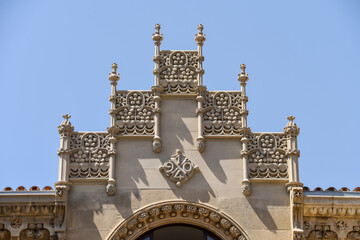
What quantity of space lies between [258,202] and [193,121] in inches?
93.1

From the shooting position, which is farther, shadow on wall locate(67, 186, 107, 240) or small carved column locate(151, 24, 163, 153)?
small carved column locate(151, 24, 163, 153)

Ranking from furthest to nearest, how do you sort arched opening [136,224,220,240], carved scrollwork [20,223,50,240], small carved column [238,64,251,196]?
1. arched opening [136,224,220,240]
2. small carved column [238,64,251,196]
3. carved scrollwork [20,223,50,240]

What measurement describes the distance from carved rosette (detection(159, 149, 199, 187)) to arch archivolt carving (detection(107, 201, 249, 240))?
541mm

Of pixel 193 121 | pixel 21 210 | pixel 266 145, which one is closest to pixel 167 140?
pixel 193 121

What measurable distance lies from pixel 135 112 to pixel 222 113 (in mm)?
1954

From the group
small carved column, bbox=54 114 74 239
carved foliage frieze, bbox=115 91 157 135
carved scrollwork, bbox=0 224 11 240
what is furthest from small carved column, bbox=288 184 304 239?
carved scrollwork, bbox=0 224 11 240

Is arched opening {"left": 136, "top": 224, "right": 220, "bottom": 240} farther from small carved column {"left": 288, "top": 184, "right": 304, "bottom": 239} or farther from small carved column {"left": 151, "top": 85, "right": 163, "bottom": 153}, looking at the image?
small carved column {"left": 288, "top": 184, "right": 304, "bottom": 239}

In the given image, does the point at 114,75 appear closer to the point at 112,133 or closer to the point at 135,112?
the point at 135,112

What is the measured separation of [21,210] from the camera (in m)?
19.6

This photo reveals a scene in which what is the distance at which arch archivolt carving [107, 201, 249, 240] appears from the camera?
19391 mm

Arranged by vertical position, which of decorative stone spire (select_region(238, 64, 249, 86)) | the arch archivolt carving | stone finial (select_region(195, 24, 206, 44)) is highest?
stone finial (select_region(195, 24, 206, 44))

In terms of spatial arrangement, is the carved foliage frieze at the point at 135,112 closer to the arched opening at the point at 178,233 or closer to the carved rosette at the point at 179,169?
the carved rosette at the point at 179,169

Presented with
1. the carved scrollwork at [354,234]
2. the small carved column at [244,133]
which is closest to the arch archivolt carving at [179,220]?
the small carved column at [244,133]

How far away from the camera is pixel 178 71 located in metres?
20.9
